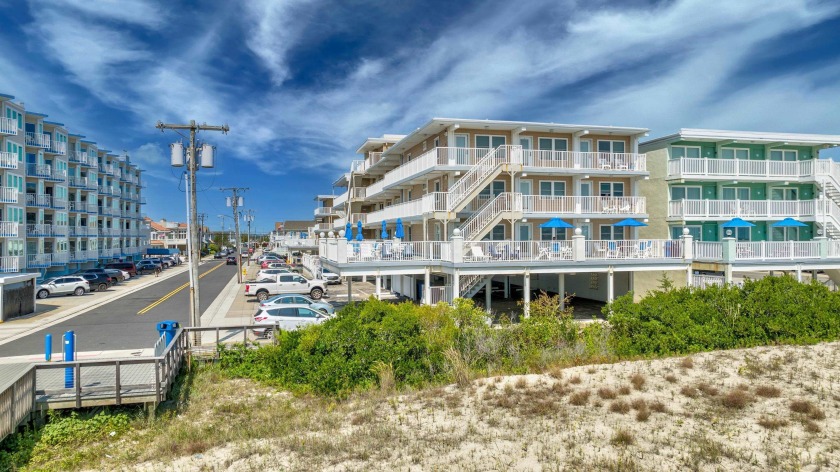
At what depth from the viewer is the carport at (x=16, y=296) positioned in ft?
81.8

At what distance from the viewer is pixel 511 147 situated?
24.6 m

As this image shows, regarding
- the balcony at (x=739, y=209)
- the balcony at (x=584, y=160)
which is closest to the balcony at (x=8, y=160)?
the balcony at (x=584, y=160)

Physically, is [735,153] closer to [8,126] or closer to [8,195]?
[8,126]

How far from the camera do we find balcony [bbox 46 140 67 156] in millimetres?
42531

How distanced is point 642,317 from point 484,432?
315 inches

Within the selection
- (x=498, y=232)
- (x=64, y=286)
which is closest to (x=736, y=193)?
(x=498, y=232)

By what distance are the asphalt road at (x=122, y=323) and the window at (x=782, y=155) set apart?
3563cm

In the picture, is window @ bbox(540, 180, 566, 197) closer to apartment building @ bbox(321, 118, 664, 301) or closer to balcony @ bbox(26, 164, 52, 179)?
apartment building @ bbox(321, 118, 664, 301)

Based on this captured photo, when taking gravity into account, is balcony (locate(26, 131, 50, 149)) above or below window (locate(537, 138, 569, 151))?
above

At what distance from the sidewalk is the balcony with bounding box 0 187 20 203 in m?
7.54

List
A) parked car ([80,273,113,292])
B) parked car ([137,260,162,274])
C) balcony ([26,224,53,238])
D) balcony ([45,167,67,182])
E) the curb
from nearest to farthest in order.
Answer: the curb
parked car ([80,273,113,292])
balcony ([26,224,53,238])
balcony ([45,167,67,182])
parked car ([137,260,162,274])

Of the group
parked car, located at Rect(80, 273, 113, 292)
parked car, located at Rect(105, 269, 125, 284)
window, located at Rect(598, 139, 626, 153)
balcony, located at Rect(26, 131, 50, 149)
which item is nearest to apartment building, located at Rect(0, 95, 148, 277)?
balcony, located at Rect(26, 131, 50, 149)

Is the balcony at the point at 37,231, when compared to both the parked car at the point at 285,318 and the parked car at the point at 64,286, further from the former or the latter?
the parked car at the point at 285,318

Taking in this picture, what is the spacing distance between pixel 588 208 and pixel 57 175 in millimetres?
45072
